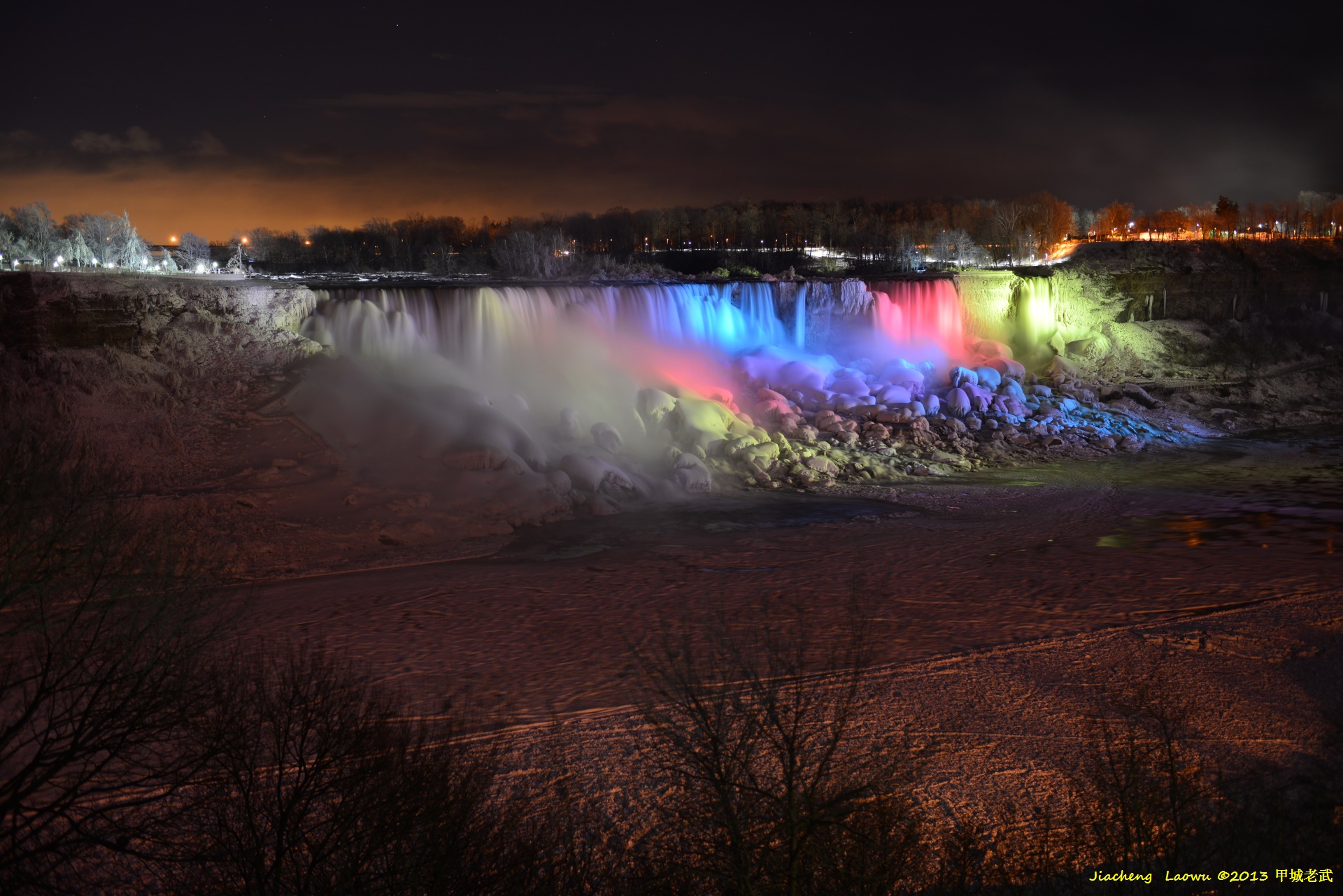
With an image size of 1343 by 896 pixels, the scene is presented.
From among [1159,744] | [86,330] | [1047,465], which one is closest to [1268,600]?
[1159,744]

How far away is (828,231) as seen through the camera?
8225 centimetres

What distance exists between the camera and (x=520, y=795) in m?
8.31

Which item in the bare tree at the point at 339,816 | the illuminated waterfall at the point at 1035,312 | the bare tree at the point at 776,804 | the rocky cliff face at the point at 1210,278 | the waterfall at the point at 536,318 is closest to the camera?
the bare tree at the point at 339,816

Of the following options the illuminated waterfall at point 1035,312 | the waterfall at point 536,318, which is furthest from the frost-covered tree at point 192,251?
the illuminated waterfall at point 1035,312

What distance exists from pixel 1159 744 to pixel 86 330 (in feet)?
68.8

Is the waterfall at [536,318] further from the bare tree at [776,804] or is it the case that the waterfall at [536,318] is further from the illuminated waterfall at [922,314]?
the bare tree at [776,804]

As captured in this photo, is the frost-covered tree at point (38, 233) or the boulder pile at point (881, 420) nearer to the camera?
→ the boulder pile at point (881, 420)

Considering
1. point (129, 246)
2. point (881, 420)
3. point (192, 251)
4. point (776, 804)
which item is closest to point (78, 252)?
point (129, 246)

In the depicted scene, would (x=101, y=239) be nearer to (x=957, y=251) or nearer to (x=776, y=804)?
(x=776, y=804)

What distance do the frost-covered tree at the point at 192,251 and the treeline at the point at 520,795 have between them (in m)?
42.2

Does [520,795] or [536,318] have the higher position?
[536,318]

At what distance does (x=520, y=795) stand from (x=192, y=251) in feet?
166

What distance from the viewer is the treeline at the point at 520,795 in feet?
20.9

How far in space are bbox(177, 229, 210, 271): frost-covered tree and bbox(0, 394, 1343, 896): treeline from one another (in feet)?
138
